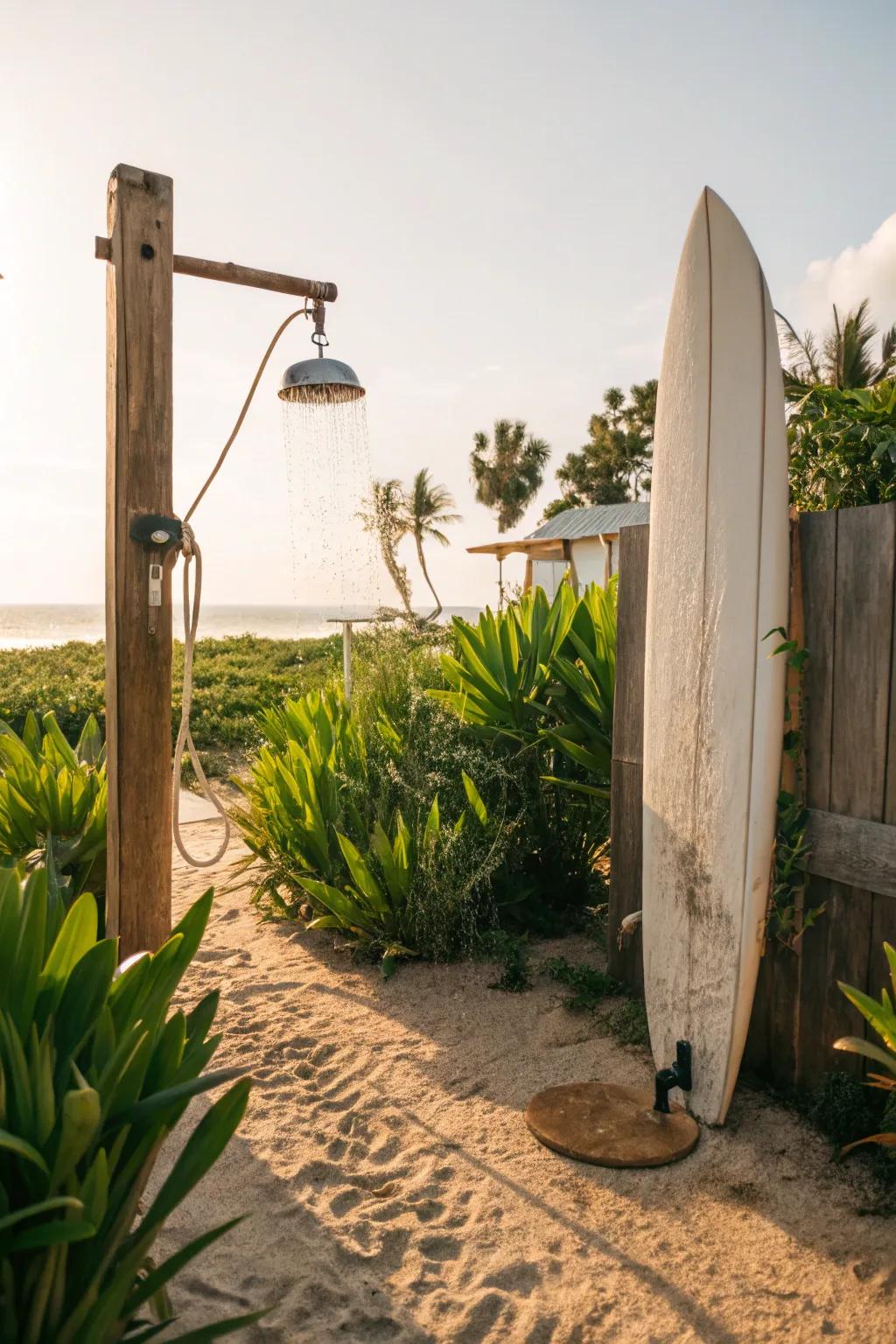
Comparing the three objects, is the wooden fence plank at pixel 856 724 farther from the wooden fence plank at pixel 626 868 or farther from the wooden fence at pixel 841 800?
the wooden fence plank at pixel 626 868

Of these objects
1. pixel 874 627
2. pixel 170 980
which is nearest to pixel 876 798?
pixel 874 627

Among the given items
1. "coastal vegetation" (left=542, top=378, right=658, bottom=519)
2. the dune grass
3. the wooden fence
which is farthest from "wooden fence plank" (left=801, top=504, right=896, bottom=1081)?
"coastal vegetation" (left=542, top=378, right=658, bottom=519)

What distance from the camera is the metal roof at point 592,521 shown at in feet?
74.2

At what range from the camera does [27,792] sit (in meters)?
3.89

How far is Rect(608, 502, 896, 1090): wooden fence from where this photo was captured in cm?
242

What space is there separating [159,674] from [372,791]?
149 cm

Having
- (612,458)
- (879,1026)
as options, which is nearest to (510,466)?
(612,458)

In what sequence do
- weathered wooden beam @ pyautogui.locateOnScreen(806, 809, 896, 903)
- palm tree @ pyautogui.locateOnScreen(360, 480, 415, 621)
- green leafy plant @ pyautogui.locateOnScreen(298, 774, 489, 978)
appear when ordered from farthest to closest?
1. palm tree @ pyautogui.locateOnScreen(360, 480, 415, 621)
2. green leafy plant @ pyautogui.locateOnScreen(298, 774, 489, 978)
3. weathered wooden beam @ pyautogui.locateOnScreen(806, 809, 896, 903)

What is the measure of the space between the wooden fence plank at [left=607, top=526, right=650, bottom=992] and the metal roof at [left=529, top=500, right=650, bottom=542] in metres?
18.0

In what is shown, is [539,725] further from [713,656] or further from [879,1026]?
[879,1026]

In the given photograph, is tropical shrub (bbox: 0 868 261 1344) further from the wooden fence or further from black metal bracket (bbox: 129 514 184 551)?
the wooden fence

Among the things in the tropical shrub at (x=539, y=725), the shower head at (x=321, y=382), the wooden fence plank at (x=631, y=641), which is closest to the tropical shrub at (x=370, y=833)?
the tropical shrub at (x=539, y=725)

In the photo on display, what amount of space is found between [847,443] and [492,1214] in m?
2.33

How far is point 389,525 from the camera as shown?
68.5 ft
